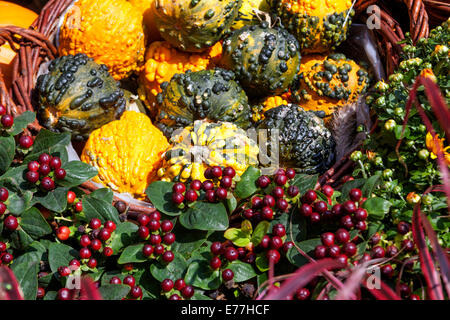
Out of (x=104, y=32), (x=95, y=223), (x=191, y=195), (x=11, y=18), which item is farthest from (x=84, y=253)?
(x=11, y=18)

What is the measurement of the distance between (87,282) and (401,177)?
34.6 inches

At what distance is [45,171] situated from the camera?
1067mm

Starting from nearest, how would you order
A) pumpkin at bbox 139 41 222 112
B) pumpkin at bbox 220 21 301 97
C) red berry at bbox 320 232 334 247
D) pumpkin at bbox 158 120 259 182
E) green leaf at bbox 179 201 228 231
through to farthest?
red berry at bbox 320 232 334 247 → green leaf at bbox 179 201 228 231 → pumpkin at bbox 158 120 259 182 → pumpkin at bbox 220 21 301 97 → pumpkin at bbox 139 41 222 112

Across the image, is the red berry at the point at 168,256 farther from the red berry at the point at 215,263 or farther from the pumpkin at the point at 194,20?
the pumpkin at the point at 194,20

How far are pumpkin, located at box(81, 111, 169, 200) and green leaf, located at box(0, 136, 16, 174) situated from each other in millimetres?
338

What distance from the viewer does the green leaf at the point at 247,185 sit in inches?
41.9

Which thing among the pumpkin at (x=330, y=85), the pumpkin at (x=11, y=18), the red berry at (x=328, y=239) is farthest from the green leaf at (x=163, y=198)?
the pumpkin at (x=11, y=18)

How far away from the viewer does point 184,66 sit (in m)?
1.67

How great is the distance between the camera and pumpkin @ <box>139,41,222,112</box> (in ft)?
5.45

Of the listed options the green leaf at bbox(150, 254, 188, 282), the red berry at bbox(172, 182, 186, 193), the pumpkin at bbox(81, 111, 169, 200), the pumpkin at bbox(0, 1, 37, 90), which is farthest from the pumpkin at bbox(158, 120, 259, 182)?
the pumpkin at bbox(0, 1, 37, 90)

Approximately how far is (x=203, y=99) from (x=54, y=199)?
2.16 feet

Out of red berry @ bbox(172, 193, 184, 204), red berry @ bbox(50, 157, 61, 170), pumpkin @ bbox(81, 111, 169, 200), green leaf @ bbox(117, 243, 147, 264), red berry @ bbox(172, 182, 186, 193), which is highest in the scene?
red berry @ bbox(50, 157, 61, 170)

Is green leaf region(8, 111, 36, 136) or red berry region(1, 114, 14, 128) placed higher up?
red berry region(1, 114, 14, 128)

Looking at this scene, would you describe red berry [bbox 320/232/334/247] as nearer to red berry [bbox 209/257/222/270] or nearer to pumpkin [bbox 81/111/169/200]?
red berry [bbox 209/257/222/270]
